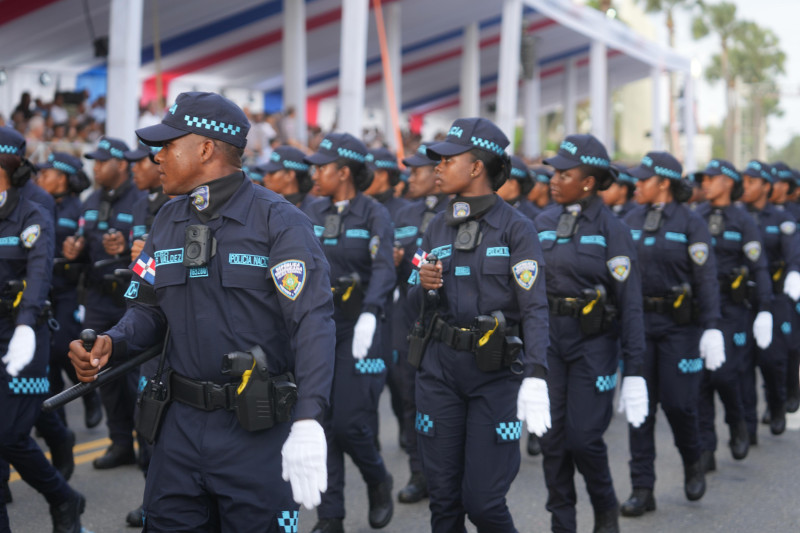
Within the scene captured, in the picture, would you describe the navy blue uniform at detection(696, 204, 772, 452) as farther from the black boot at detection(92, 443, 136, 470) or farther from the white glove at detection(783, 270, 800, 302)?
the black boot at detection(92, 443, 136, 470)

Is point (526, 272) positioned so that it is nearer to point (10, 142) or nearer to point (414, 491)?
point (414, 491)

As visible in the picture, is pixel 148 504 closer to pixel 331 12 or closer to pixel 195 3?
pixel 195 3

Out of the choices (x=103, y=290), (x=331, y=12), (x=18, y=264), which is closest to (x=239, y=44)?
(x=331, y=12)

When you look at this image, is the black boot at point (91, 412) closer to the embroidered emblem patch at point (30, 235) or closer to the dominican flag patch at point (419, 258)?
the embroidered emblem patch at point (30, 235)

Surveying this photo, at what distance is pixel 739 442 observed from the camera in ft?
27.0

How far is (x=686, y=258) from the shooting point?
695 cm

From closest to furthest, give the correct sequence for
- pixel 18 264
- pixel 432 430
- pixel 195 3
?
1. pixel 432 430
2. pixel 18 264
3. pixel 195 3

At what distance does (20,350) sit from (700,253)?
4.51 metres

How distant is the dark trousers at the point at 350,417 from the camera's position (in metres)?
5.87

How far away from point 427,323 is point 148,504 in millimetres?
1804

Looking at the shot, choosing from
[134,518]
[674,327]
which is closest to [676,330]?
[674,327]

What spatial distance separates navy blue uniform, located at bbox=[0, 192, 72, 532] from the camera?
5234 mm

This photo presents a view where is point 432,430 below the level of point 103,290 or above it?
below

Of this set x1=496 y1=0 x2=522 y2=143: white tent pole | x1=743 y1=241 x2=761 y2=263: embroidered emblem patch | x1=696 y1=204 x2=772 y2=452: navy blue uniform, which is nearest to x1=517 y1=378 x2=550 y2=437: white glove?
x1=696 y1=204 x2=772 y2=452: navy blue uniform
